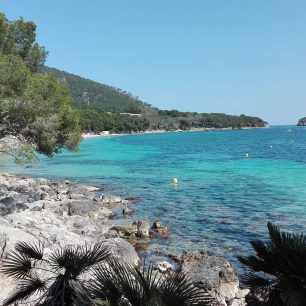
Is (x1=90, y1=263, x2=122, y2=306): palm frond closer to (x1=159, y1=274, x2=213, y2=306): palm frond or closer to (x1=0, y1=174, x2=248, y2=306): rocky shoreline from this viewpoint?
(x1=159, y1=274, x2=213, y2=306): palm frond

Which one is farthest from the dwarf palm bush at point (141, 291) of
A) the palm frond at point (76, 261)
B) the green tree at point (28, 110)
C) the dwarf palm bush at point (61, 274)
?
the green tree at point (28, 110)

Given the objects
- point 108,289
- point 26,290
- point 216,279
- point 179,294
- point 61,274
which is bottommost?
point 216,279

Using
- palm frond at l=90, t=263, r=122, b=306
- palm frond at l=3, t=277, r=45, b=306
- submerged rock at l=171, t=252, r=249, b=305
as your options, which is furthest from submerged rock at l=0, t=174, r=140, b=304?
palm frond at l=90, t=263, r=122, b=306

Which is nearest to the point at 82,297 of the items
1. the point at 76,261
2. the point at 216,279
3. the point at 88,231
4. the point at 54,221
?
the point at 76,261

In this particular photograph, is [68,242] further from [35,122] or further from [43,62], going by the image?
[43,62]

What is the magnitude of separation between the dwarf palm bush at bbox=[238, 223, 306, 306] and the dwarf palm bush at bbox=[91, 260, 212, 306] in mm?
832

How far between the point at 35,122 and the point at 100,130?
15746 centimetres

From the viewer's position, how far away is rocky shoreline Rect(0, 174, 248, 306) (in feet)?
38.9

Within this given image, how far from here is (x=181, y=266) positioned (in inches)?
557

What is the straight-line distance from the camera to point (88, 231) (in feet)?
58.7

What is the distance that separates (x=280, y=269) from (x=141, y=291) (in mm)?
1778

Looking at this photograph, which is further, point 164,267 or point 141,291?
point 164,267

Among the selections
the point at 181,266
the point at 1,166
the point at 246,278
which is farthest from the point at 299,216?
the point at 1,166

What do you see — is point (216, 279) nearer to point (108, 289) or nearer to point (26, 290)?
point (26, 290)
